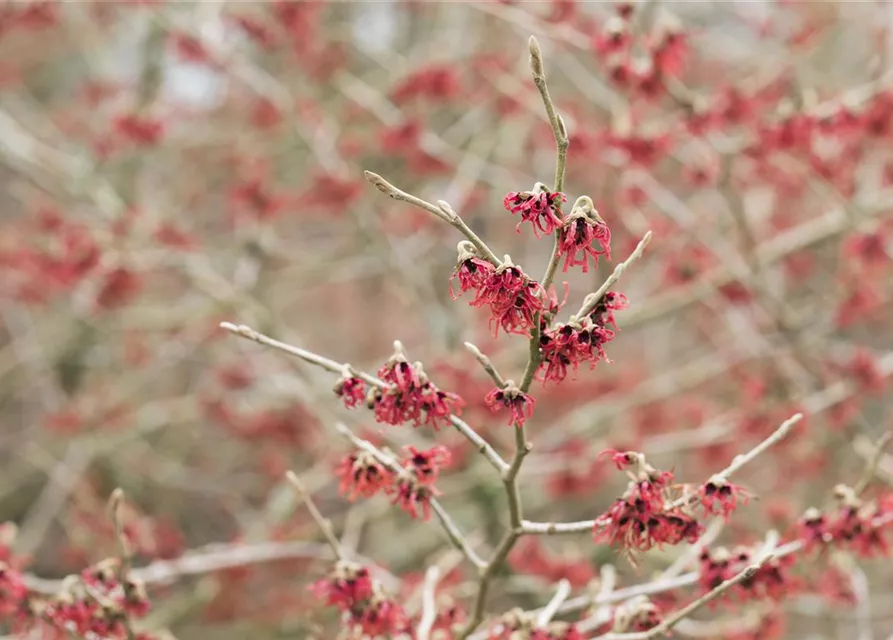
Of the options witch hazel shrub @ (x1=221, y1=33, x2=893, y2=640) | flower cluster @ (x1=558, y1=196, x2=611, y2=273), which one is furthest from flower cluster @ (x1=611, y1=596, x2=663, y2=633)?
flower cluster @ (x1=558, y1=196, x2=611, y2=273)

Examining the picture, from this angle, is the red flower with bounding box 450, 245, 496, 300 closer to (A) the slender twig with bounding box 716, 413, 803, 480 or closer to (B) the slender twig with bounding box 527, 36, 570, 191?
(B) the slender twig with bounding box 527, 36, 570, 191

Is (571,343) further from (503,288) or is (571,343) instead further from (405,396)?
(405,396)

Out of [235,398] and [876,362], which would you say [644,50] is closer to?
[876,362]

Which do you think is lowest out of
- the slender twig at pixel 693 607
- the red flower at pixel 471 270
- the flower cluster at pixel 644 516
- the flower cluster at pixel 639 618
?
the slender twig at pixel 693 607

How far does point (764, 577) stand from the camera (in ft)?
7.70

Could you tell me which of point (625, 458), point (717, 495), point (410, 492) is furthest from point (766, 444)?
point (410, 492)

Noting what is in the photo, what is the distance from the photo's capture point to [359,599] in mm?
2254

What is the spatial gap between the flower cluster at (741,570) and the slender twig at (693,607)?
283mm

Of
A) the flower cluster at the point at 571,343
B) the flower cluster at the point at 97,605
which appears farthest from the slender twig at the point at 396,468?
the flower cluster at the point at 97,605

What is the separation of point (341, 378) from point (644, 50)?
2512 millimetres

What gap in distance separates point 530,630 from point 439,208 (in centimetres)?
112

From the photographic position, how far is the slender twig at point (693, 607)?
1.90 m

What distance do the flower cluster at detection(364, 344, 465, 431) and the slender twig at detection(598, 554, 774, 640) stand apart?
27.9 inches

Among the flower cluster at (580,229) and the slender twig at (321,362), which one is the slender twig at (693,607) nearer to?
the slender twig at (321,362)
